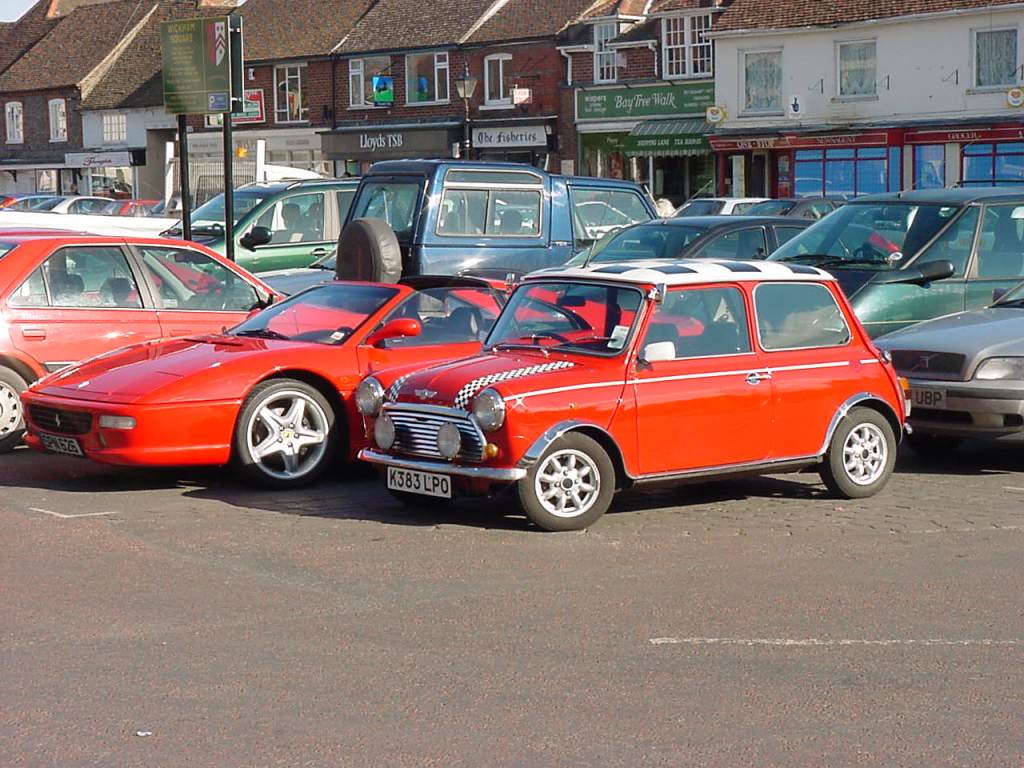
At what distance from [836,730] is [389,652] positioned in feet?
5.98

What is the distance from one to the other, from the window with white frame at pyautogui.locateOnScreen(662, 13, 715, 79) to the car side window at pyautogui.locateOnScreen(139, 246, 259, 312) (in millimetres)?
36441

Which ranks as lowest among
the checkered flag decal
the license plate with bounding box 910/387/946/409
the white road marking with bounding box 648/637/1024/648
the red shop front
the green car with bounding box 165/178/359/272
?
the white road marking with bounding box 648/637/1024/648

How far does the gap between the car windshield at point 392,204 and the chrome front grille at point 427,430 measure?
6.72 meters

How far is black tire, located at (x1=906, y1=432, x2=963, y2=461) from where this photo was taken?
38.7 feet

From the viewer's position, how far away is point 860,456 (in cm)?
995

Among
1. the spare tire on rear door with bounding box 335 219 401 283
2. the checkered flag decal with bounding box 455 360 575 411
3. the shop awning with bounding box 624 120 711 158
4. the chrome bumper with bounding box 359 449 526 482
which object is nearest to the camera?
the chrome bumper with bounding box 359 449 526 482

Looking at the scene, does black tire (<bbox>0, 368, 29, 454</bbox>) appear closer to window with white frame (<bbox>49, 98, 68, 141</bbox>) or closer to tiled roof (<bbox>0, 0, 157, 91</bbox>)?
tiled roof (<bbox>0, 0, 157, 91</bbox>)

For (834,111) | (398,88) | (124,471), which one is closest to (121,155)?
(398,88)

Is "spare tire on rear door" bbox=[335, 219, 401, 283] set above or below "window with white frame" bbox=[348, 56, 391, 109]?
below


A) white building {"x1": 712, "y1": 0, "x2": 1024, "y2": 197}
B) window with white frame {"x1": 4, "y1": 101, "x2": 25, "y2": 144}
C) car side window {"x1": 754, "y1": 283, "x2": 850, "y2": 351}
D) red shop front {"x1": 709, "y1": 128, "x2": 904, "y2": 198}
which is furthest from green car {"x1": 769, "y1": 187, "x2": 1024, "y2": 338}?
window with white frame {"x1": 4, "y1": 101, "x2": 25, "y2": 144}

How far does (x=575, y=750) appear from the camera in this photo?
5090 mm

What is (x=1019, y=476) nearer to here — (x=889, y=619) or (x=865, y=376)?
(x=865, y=376)

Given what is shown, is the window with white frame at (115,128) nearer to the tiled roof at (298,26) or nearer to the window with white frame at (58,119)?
the window with white frame at (58,119)

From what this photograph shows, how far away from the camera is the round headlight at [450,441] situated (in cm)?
881
